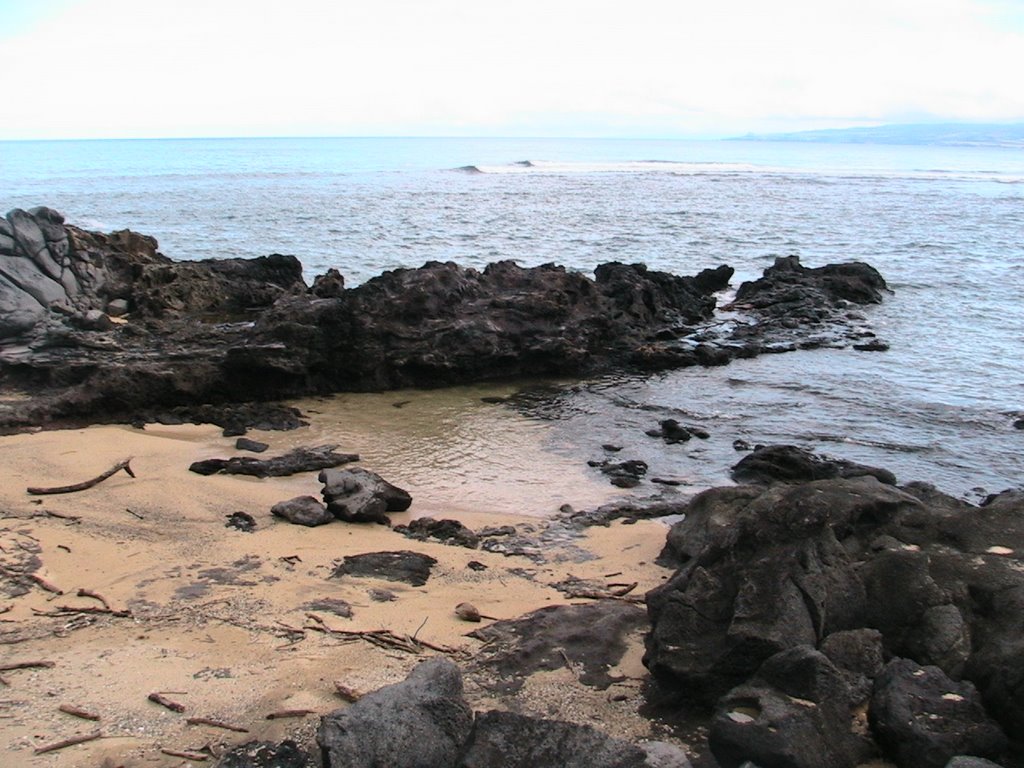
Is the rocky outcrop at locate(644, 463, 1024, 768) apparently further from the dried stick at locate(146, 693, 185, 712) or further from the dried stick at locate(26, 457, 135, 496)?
the dried stick at locate(26, 457, 135, 496)

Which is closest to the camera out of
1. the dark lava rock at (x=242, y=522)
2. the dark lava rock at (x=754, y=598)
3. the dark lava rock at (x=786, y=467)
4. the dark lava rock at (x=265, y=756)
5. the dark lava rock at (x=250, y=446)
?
the dark lava rock at (x=265, y=756)

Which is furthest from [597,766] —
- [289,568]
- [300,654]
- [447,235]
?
[447,235]

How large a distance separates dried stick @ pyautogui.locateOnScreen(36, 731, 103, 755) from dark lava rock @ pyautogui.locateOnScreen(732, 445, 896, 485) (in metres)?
6.84

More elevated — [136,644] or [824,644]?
[824,644]

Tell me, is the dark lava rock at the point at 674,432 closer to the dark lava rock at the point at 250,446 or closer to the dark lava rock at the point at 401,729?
the dark lava rock at the point at 250,446

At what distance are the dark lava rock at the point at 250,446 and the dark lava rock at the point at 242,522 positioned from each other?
201 cm

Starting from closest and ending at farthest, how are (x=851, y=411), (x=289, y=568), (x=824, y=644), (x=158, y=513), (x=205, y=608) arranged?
(x=824, y=644)
(x=205, y=608)
(x=289, y=568)
(x=158, y=513)
(x=851, y=411)

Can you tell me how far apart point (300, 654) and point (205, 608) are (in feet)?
3.21

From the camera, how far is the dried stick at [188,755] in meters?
4.21

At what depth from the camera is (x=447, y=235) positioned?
3278 cm

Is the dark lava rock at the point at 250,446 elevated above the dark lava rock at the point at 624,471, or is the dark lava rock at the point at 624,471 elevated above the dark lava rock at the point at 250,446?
the dark lava rock at the point at 250,446

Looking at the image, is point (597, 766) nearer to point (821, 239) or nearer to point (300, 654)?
point (300, 654)

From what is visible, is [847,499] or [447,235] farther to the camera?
[447,235]

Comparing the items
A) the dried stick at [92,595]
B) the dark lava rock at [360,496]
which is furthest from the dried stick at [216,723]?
the dark lava rock at [360,496]
